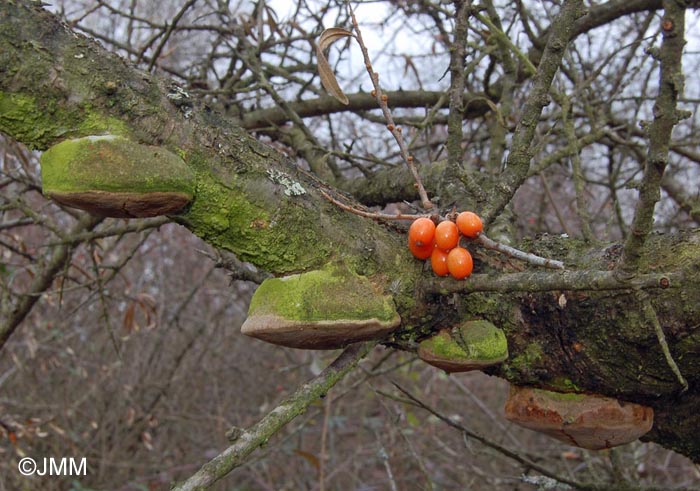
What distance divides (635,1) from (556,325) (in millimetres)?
1706

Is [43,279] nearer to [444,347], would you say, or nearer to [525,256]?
[444,347]

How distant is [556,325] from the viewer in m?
1.25

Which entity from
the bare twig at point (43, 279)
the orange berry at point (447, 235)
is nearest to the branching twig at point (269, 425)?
the orange berry at point (447, 235)

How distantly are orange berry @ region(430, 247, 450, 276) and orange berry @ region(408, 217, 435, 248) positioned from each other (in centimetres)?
3

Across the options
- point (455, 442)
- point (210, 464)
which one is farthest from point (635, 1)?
point (455, 442)

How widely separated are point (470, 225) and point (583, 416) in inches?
20.8

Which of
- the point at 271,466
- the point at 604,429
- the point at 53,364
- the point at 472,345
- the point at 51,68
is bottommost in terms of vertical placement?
the point at 271,466

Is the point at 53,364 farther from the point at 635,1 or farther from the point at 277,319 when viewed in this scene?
the point at 635,1

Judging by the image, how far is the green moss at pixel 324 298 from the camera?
43.3 inches

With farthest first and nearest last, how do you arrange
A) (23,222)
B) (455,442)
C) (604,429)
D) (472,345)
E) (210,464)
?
(455,442) → (23,222) → (604,429) → (472,345) → (210,464)

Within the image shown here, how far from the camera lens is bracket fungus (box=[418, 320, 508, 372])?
121cm

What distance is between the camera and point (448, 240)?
1172mm

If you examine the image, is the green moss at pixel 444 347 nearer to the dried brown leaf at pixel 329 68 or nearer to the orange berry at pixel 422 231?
the orange berry at pixel 422 231

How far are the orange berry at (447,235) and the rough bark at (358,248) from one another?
0.08m
